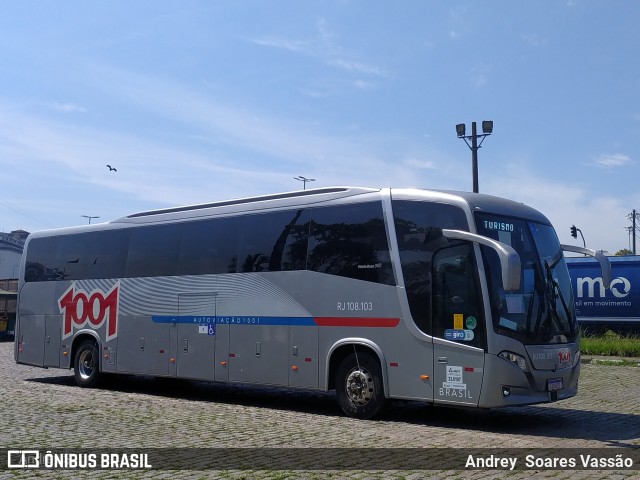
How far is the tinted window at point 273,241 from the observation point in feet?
45.6

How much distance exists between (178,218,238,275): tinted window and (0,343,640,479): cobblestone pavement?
99.8 inches

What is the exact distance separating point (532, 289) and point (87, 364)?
35.3ft

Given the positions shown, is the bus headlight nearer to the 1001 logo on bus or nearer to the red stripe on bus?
the red stripe on bus

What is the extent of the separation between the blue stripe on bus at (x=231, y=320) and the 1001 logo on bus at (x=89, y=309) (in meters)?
1.47

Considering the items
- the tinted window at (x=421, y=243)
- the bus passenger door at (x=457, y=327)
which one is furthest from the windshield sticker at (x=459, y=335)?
the tinted window at (x=421, y=243)

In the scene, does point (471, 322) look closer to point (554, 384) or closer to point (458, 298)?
point (458, 298)

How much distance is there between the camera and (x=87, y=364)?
1831 cm

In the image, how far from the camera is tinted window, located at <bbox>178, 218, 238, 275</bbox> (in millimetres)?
15133

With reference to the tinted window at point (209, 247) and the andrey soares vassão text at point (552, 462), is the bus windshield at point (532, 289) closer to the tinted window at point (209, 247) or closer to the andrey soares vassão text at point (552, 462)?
the andrey soares vassão text at point (552, 462)

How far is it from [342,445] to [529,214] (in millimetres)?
5039

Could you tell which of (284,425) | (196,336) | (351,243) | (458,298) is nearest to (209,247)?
(196,336)

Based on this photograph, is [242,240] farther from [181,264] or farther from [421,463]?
[421,463]

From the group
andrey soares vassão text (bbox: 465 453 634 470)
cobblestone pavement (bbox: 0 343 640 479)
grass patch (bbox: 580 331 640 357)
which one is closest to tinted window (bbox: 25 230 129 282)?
cobblestone pavement (bbox: 0 343 640 479)

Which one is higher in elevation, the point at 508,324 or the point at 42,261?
the point at 42,261
